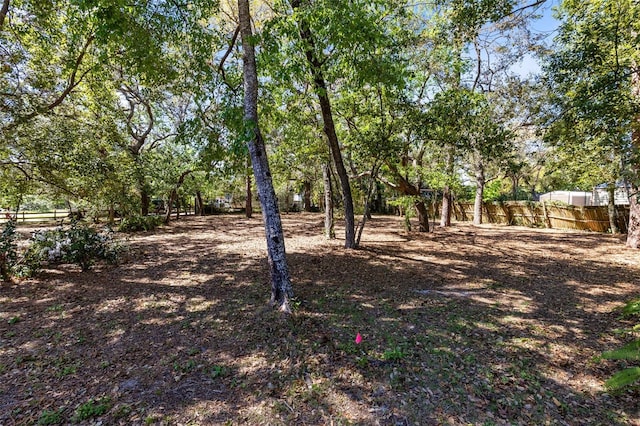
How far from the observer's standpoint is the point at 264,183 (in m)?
3.86

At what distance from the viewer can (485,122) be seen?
20.7 feet

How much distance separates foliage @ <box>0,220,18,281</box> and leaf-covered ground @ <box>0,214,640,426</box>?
1.36 ft

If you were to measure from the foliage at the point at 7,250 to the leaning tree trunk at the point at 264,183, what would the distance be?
486 centimetres

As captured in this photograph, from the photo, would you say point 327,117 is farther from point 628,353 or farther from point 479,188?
point 479,188

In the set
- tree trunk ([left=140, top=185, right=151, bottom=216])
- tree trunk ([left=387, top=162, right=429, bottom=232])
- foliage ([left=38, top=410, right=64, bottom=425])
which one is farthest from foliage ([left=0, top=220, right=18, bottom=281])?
tree trunk ([left=387, top=162, right=429, bottom=232])

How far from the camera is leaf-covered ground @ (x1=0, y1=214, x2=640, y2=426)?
2.34 metres

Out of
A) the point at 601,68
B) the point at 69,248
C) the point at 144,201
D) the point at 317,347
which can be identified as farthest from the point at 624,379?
the point at 144,201

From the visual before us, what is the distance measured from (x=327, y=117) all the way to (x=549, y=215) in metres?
12.8

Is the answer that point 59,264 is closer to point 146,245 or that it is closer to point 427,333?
point 146,245

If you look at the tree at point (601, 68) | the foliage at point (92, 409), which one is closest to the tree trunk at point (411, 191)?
the tree at point (601, 68)

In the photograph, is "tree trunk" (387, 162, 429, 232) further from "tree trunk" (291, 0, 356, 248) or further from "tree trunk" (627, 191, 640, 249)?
"tree trunk" (627, 191, 640, 249)

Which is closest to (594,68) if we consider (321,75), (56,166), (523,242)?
(321,75)

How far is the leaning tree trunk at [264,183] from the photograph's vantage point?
3846 millimetres

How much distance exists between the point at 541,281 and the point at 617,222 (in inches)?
346
